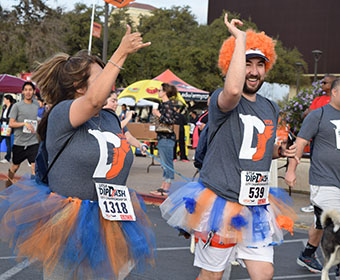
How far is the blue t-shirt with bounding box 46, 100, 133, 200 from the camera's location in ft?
10.0

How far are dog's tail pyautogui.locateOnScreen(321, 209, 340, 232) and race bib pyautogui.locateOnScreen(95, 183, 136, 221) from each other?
230 cm

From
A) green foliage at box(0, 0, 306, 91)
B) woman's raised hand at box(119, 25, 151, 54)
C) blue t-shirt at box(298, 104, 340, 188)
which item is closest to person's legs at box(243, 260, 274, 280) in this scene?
woman's raised hand at box(119, 25, 151, 54)

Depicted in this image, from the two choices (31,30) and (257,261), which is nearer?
(257,261)

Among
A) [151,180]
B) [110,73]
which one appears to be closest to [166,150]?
[151,180]

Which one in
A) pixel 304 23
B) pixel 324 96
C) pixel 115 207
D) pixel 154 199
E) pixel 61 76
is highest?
pixel 304 23

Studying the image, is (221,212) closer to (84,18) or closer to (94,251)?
(94,251)

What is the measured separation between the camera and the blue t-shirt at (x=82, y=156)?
10.0 ft

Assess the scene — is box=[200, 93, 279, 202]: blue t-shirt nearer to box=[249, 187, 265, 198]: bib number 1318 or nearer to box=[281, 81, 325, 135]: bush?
box=[249, 187, 265, 198]: bib number 1318

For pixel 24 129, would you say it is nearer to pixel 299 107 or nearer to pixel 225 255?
pixel 299 107

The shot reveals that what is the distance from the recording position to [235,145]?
359 centimetres

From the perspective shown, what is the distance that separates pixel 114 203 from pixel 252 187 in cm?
95

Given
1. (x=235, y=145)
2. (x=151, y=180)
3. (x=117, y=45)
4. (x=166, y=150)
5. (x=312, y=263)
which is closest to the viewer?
(x=235, y=145)

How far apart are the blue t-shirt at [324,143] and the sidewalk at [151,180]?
3.47m

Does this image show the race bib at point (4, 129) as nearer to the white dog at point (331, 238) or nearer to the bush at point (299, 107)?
the bush at point (299, 107)
